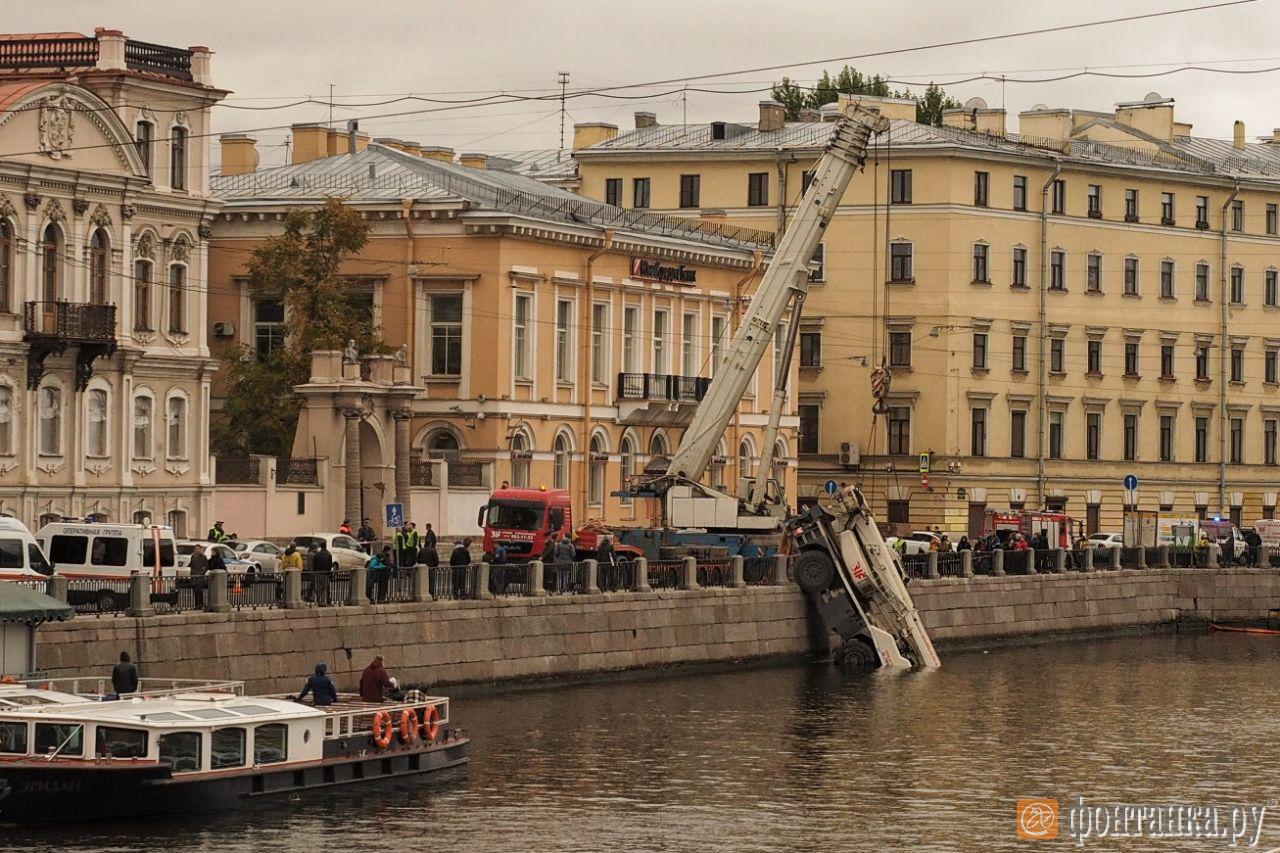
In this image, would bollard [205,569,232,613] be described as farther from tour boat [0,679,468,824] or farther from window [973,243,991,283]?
window [973,243,991,283]

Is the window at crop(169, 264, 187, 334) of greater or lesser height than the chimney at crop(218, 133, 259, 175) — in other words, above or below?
below

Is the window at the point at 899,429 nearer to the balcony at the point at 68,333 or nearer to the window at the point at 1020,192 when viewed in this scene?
the window at the point at 1020,192

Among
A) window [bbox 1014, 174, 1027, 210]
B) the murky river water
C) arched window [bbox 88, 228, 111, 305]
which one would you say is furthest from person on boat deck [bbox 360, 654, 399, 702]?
window [bbox 1014, 174, 1027, 210]

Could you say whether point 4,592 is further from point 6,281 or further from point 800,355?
point 800,355

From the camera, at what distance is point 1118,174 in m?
82.9

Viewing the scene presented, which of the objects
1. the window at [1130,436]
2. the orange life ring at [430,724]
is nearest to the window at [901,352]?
the window at [1130,436]

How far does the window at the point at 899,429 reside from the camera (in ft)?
263

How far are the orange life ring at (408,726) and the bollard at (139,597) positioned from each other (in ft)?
15.5

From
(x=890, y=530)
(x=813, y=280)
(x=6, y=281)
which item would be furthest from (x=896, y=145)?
(x=6, y=281)

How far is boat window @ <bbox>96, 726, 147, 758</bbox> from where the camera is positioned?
28859 millimetres

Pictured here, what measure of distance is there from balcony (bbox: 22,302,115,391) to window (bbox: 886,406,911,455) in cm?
3215

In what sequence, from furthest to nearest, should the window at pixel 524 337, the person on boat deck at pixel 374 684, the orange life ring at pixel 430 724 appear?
the window at pixel 524 337
the person on boat deck at pixel 374 684
the orange life ring at pixel 430 724

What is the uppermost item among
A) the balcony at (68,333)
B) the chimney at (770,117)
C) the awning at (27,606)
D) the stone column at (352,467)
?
the chimney at (770,117)

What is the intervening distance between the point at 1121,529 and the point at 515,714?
152 ft
